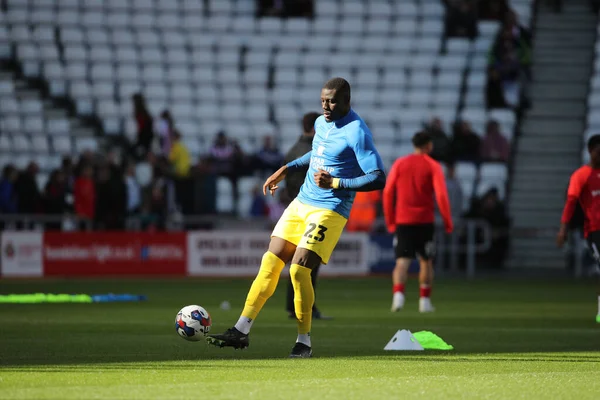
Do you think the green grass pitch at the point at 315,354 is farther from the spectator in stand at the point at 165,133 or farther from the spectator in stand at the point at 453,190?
the spectator in stand at the point at 165,133

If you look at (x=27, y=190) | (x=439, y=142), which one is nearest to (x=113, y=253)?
(x=27, y=190)

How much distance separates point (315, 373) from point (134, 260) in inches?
663

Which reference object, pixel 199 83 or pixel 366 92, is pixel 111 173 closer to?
pixel 199 83

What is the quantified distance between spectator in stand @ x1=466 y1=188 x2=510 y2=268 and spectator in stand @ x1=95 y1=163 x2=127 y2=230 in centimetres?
791

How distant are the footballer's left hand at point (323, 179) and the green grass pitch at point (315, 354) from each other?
57.8 inches

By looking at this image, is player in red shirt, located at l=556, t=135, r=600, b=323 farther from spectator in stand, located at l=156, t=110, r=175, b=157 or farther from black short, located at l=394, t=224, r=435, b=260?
spectator in stand, located at l=156, t=110, r=175, b=157

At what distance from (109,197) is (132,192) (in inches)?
30.2

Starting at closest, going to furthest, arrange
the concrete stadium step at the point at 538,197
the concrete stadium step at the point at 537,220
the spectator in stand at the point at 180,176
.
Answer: the spectator in stand at the point at 180,176 < the concrete stadium step at the point at 537,220 < the concrete stadium step at the point at 538,197

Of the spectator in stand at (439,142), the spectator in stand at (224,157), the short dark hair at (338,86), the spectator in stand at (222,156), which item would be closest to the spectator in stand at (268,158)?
the spectator in stand at (224,157)

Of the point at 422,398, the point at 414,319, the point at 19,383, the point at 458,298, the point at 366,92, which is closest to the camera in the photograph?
the point at 422,398

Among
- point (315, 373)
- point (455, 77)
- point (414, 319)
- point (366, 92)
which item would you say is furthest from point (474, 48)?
point (315, 373)

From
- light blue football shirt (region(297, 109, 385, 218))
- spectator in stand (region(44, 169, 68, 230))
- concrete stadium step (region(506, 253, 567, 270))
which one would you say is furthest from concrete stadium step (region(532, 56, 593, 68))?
light blue football shirt (region(297, 109, 385, 218))

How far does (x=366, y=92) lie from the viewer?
3259cm

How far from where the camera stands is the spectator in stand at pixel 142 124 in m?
27.5
